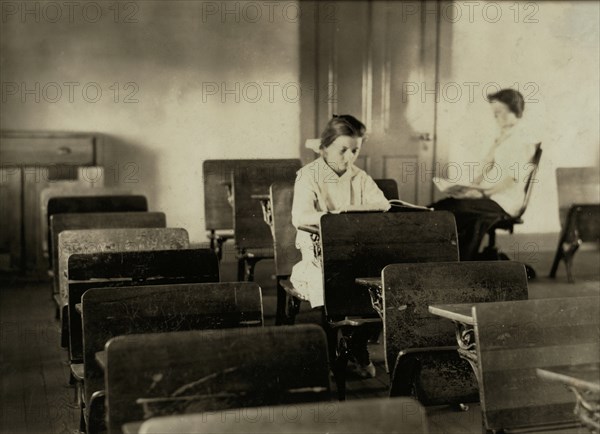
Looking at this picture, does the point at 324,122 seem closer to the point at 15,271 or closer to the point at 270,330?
the point at 15,271

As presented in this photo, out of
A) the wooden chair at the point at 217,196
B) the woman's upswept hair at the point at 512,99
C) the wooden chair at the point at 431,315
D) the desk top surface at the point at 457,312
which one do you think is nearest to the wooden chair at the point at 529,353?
the desk top surface at the point at 457,312

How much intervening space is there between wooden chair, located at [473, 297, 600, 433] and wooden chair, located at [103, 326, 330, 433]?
635 mm

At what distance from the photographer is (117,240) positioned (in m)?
3.85

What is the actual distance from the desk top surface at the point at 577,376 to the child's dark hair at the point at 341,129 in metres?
2.22

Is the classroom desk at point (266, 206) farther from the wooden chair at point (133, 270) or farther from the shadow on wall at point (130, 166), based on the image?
the shadow on wall at point (130, 166)

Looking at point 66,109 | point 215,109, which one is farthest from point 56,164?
point 215,109

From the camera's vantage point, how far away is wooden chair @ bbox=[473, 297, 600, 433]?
8.16ft

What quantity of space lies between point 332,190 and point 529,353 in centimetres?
202

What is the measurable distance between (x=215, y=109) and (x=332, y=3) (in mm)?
1394

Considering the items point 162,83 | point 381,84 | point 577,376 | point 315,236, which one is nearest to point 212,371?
point 577,376

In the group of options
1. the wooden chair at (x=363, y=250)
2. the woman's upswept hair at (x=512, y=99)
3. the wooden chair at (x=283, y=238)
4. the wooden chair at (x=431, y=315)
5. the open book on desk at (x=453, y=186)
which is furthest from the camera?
the woman's upswept hair at (x=512, y=99)

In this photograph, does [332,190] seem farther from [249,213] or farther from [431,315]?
[431,315]

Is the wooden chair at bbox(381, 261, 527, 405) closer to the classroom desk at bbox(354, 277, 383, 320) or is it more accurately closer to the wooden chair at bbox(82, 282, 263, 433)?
the classroom desk at bbox(354, 277, 383, 320)

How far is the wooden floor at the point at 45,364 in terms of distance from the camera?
3514 mm
